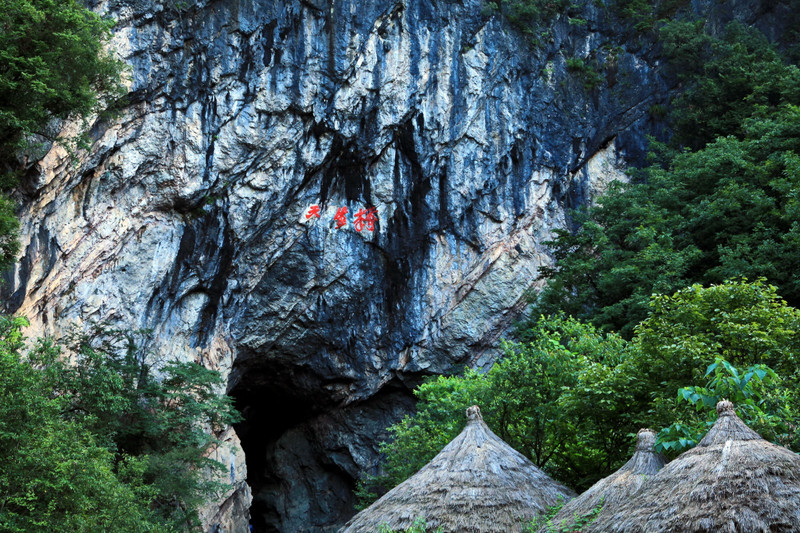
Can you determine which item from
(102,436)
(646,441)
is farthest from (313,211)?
(646,441)

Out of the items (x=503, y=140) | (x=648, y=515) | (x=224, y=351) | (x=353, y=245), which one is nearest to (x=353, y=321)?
(x=353, y=245)

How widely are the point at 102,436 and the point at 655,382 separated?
7.09 metres

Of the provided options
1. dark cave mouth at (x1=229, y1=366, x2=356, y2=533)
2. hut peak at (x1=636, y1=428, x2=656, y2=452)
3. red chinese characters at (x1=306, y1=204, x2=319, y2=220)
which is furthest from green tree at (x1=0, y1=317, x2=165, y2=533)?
dark cave mouth at (x1=229, y1=366, x2=356, y2=533)

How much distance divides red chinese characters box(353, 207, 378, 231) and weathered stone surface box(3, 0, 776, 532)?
132 millimetres

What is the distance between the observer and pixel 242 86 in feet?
42.5

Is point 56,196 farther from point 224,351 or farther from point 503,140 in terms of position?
point 503,140

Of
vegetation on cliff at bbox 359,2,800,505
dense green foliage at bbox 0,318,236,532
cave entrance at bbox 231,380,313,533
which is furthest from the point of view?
cave entrance at bbox 231,380,313,533

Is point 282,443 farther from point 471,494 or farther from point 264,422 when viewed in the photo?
point 471,494

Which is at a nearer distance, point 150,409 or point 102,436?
point 102,436

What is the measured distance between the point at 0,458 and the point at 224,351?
6.80m

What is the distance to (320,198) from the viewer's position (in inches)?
557

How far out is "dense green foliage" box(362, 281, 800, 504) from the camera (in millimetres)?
5625

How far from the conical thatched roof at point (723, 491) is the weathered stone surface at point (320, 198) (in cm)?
888

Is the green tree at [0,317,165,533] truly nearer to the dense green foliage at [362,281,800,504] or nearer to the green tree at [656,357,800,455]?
the dense green foliage at [362,281,800,504]
